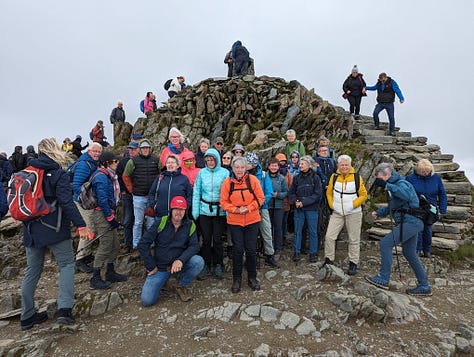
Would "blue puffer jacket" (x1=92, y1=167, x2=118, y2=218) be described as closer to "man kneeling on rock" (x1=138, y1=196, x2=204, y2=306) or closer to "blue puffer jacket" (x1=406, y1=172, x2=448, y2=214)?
"man kneeling on rock" (x1=138, y1=196, x2=204, y2=306)

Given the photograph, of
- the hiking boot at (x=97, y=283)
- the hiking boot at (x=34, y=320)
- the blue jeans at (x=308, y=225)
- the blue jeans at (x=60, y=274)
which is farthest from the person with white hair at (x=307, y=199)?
the hiking boot at (x=34, y=320)

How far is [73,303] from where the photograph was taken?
5.48 m

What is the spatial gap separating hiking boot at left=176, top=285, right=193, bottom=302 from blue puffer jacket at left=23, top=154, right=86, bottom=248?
2.67 metres

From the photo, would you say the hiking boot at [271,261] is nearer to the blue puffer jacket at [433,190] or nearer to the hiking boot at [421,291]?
the hiking boot at [421,291]

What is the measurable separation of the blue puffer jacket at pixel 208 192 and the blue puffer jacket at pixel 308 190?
2426 millimetres

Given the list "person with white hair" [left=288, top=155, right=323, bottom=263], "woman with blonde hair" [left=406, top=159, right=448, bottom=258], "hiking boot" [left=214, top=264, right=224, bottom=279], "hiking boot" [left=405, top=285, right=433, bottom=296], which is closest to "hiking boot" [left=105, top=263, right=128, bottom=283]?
"hiking boot" [left=214, top=264, right=224, bottom=279]

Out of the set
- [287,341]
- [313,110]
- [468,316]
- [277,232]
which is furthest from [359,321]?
[313,110]

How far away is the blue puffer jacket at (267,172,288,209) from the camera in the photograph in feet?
26.3

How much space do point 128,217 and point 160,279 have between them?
3.29 meters

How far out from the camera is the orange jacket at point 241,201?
20.4 ft

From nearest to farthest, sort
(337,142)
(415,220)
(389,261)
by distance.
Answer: (415,220) → (389,261) → (337,142)

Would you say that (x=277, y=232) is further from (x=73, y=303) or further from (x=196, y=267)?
(x=73, y=303)

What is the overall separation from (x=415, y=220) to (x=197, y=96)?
1686cm

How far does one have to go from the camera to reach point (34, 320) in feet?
17.2
